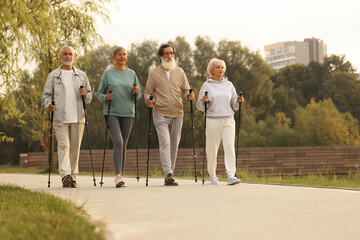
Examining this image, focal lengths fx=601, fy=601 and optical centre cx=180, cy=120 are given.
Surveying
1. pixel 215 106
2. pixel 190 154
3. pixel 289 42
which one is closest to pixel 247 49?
pixel 190 154

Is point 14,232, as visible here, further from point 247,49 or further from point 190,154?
point 247,49

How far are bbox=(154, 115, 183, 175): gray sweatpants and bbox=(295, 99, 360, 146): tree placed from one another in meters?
25.0

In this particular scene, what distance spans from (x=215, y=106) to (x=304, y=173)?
1732 cm

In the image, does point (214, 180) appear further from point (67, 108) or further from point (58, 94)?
point (58, 94)

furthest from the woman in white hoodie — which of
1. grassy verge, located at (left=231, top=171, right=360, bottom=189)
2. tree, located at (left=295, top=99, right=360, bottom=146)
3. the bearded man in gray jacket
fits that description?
tree, located at (left=295, top=99, right=360, bottom=146)

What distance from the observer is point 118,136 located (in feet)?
30.1

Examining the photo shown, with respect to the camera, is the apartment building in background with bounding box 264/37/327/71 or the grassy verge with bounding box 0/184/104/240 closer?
the grassy verge with bounding box 0/184/104/240

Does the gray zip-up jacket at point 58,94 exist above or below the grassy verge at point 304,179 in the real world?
above

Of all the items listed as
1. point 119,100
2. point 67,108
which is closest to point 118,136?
point 119,100

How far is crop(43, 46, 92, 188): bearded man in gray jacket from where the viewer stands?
9.23 metres

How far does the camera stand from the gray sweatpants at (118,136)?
9.19 metres

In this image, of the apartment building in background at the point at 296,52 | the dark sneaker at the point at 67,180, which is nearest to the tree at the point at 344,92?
the dark sneaker at the point at 67,180

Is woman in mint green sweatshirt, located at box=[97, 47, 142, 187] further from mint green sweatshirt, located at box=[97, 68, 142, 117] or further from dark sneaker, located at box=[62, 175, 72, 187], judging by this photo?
dark sneaker, located at box=[62, 175, 72, 187]

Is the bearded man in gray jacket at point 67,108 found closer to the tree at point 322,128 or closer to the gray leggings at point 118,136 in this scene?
the gray leggings at point 118,136
